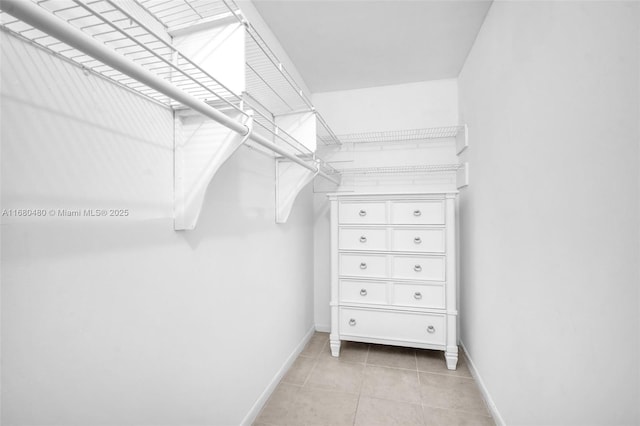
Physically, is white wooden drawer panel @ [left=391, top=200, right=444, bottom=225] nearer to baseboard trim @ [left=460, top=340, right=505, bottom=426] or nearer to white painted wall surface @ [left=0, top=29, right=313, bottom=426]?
baseboard trim @ [left=460, top=340, right=505, bottom=426]

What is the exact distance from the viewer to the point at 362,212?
2250mm

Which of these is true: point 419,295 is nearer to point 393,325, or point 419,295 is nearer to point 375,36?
point 393,325

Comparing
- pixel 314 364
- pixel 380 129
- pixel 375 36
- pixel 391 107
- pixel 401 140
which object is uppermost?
pixel 375 36

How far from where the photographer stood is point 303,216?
8.09 feet

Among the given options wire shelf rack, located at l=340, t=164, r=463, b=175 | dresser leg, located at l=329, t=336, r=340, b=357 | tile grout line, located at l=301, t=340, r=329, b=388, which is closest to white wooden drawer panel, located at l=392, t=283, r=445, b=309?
dresser leg, located at l=329, t=336, r=340, b=357

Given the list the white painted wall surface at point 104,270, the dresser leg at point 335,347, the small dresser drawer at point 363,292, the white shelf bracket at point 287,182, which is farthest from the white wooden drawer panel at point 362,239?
the white painted wall surface at point 104,270

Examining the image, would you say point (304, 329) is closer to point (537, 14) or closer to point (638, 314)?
point (638, 314)

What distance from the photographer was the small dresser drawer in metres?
2.22

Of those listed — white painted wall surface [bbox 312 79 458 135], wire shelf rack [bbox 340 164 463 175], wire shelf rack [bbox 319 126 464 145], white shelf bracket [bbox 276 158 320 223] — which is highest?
white painted wall surface [bbox 312 79 458 135]

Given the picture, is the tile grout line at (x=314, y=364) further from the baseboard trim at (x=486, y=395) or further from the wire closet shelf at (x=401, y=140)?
the wire closet shelf at (x=401, y=140)

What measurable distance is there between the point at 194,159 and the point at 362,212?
4.81 feet

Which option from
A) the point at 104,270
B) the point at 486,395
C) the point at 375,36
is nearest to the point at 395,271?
the point at 486,395

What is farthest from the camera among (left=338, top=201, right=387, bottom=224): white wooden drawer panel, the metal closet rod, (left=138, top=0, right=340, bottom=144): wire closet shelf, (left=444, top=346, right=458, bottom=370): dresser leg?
(left=338, top=201, right=387, bottom=224): white wooden drawer panel

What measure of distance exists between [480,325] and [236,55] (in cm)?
202
